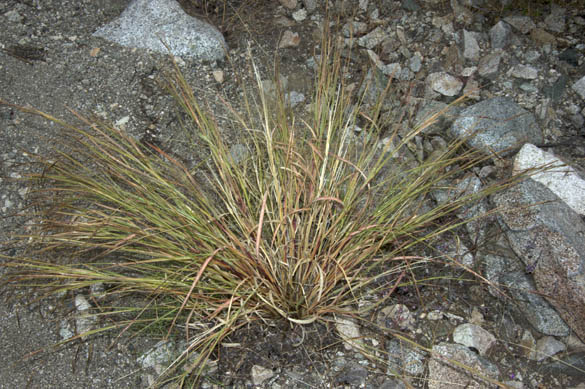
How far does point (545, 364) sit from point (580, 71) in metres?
1.31

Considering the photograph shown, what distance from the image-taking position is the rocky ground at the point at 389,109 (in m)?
1.59

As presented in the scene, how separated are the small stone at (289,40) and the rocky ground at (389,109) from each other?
13mm

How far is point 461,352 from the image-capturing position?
1563 millimetres

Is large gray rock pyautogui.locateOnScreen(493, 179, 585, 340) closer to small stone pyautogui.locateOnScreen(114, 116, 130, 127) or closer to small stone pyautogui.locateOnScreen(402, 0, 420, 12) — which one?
small stone pyautogui.locateOnScreen(402, 0, 420, 12)

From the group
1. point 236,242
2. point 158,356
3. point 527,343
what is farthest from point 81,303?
point 527,343

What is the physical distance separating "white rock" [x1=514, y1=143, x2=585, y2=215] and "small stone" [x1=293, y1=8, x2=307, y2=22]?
125 cm

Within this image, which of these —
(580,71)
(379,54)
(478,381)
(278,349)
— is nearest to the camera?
(478,381)

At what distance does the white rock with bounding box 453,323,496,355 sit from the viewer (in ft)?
5.26

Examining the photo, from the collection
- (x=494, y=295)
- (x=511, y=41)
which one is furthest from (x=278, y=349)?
(x=511, y=41)

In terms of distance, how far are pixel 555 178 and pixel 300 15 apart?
1.42 meters

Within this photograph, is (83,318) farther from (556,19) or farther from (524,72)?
(556,19)

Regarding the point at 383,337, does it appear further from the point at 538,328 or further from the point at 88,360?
A: the point at 88,360

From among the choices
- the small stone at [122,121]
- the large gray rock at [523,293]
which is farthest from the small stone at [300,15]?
the large gray rock at [523,293]

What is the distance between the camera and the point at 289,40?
248 cm
